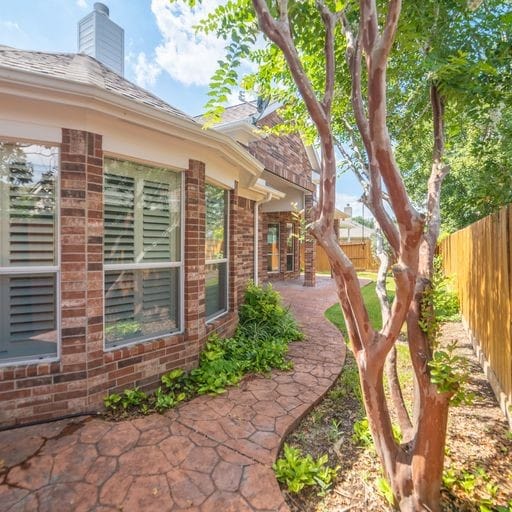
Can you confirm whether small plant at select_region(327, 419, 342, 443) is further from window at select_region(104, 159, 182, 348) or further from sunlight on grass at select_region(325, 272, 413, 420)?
window at select_region(104, 159, 182, 348)

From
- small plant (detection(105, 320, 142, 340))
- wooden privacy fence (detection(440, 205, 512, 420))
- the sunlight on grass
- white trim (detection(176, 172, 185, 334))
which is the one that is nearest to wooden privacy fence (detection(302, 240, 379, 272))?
the sunlight on grass

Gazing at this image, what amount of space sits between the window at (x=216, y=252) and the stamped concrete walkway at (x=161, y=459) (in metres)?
1.83

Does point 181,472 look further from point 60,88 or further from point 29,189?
point 60,88

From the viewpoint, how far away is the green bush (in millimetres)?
3586

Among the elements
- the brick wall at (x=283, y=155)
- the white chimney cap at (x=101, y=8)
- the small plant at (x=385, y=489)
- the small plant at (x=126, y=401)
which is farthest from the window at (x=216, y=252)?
the white chimney cap at (x=101, y=8)

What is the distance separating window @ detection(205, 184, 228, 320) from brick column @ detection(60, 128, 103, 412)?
1.93m

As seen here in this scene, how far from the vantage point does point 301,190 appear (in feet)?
40.3

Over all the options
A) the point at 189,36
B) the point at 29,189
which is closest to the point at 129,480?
the point at 29,189

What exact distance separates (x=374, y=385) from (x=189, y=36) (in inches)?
152

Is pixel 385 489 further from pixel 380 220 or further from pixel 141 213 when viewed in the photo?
pixel 141 213

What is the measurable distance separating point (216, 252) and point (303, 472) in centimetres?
355

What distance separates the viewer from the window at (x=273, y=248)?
14.2 m

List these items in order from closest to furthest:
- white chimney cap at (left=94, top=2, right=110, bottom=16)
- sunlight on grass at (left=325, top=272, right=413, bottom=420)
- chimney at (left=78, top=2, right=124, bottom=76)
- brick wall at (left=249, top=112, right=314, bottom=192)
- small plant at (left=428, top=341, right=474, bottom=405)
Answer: small plant at (left=428, top=341, right=474, bottom=405), sunlight on grass at (left=325, top=272, right=413, bottom=420), chimney at (left=78, top=2, right=124, bottom=76), white chimney cap at (left=94, top=2, right=110, bottom=16), brick wall at (left=249, top=112, right=314, bottom=192)

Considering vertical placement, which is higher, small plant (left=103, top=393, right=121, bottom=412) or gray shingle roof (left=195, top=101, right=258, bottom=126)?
gray shingle roof (left=195, top=101, right=258, bottom=126)
